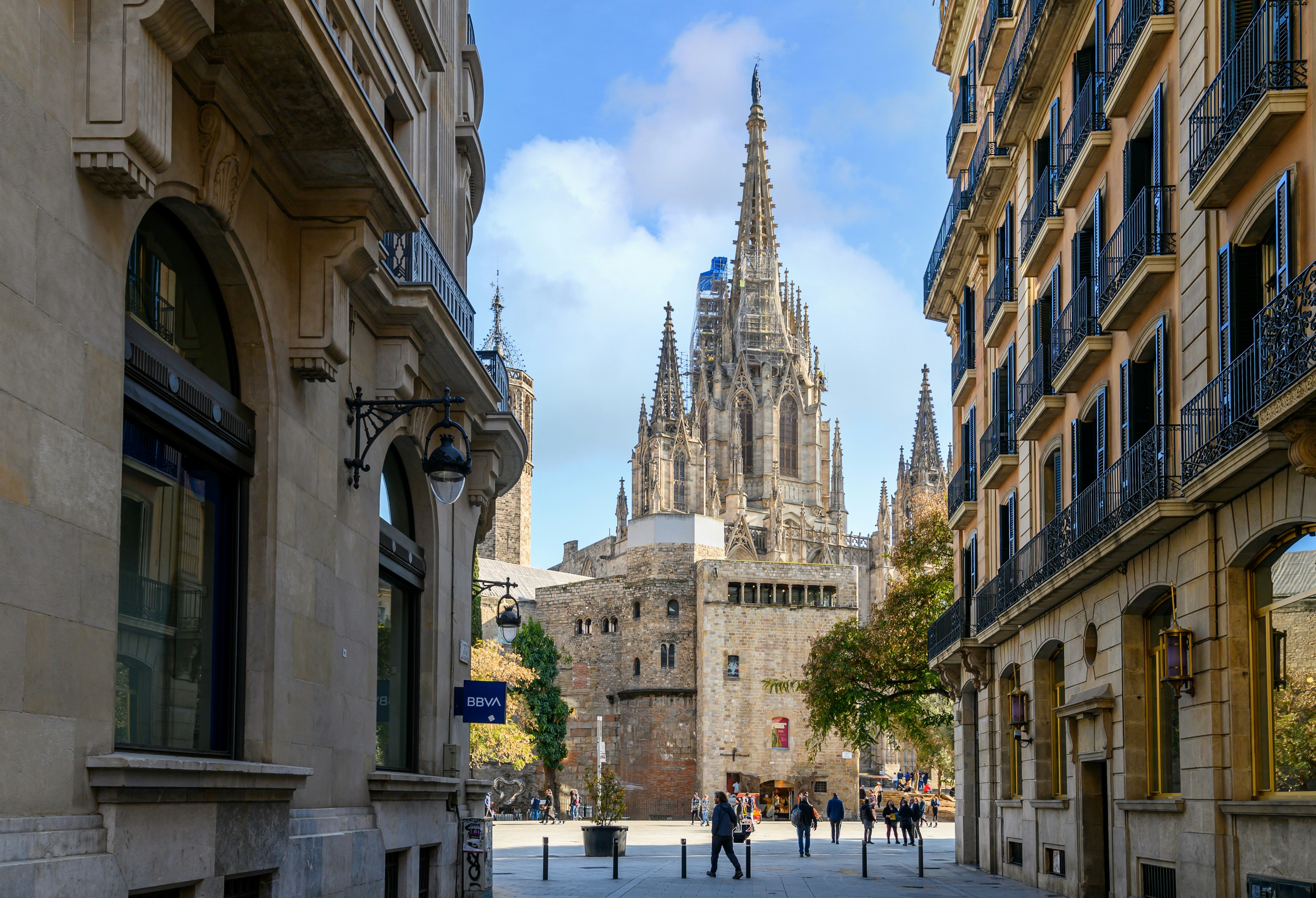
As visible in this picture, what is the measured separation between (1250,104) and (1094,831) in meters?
10.9

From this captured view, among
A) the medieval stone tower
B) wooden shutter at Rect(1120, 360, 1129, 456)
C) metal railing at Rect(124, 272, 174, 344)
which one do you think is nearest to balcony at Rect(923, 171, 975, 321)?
wooden shutter at Rect(1120, 360, 1129, 456)

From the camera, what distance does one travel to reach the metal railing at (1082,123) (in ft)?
65.7

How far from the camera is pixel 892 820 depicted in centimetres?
4634

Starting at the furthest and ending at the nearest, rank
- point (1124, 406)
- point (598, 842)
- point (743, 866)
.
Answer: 1. point (598, 842)
2. point (743, 866)
3. point (1124, 406)

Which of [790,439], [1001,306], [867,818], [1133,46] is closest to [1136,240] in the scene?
[1133,46]

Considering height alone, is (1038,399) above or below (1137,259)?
below

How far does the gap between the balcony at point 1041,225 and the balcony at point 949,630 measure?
8.36 metres

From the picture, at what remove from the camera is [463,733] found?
19344mm

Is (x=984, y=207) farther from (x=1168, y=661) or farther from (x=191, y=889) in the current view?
(x=191, y=889)

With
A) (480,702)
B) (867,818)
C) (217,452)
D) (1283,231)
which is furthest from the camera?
(867,818)

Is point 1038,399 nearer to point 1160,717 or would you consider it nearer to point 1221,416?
point 1160,717

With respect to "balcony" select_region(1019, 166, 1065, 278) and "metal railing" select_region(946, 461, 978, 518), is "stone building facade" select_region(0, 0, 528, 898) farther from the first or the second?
"metal railing" select_region(946, 461, 978, 518)

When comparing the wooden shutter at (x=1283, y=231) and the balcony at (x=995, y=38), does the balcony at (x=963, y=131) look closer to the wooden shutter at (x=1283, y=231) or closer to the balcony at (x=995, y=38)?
the balcony at (x=995, y=38)

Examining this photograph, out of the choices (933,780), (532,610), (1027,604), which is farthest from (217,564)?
(933,780)
